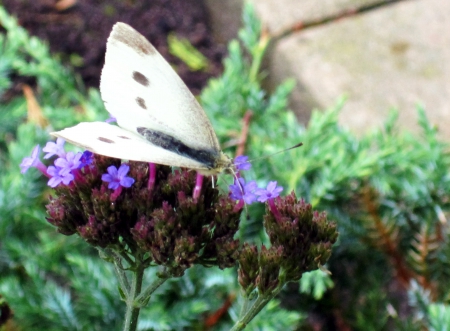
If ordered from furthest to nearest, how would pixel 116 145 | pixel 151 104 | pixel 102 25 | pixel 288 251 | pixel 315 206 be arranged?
pixel 102 25 < pixel 315 206 < pixel 151 104 < pixel 288 251 < pixel 116 145

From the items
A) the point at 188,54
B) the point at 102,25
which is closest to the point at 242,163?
the point at 188,54

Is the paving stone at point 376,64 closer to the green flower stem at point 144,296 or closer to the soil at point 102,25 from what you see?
the soil at point 102,25

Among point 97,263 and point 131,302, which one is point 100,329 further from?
point 131,302

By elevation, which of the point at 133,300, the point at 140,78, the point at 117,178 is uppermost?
the point at 140,78

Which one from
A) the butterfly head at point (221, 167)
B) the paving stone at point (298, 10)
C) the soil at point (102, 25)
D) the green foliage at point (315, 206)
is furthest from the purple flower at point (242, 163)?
the paving stone at point (298, 10)

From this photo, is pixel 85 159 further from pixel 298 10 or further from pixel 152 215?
pixel 298 10

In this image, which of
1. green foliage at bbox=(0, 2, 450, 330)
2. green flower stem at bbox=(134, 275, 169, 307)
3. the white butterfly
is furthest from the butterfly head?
green foliage at bbox=(0, 2, 450, 330)

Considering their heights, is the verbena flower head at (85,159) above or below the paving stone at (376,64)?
above
